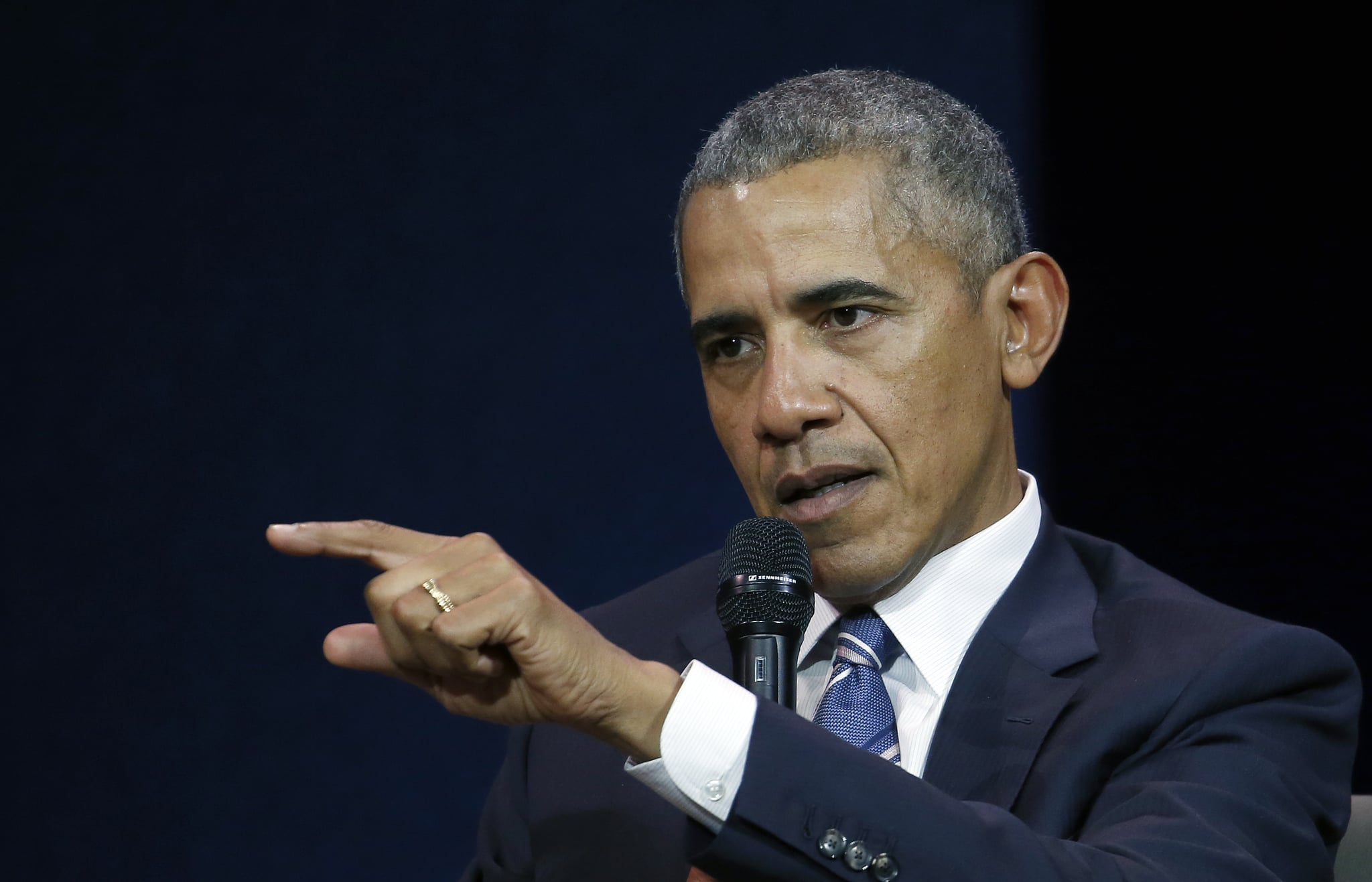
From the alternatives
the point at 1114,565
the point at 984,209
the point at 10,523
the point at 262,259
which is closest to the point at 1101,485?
the point at 1114,565

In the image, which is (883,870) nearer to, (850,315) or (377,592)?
(377,592)

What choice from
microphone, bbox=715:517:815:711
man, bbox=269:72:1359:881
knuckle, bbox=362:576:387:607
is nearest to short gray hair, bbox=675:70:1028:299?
man, bbox=269:72:1359:881

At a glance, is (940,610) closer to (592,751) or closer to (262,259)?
(592,751)

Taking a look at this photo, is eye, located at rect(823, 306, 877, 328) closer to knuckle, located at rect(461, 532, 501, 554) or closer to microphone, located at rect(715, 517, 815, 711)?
microphone, located at rect(715, 517, 815, 711)

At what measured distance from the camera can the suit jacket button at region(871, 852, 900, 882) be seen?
3.34 ft


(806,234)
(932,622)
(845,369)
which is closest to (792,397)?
(845,369)

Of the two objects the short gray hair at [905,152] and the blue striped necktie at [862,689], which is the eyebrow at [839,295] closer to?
the short gray hair at [905,152]

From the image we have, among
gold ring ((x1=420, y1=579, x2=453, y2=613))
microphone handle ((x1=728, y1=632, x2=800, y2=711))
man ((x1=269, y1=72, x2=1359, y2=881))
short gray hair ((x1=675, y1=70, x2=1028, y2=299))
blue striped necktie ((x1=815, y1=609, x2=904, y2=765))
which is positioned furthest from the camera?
short gray hair ((x1=675, y1=70, x2=1028, y2=299))

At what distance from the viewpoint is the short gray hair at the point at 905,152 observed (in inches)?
61.5

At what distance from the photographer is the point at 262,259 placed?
8.32ft

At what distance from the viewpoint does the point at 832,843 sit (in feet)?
3.34

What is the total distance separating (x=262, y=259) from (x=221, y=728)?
813 mm

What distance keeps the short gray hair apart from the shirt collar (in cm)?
28

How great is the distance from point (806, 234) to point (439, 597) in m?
0.70
